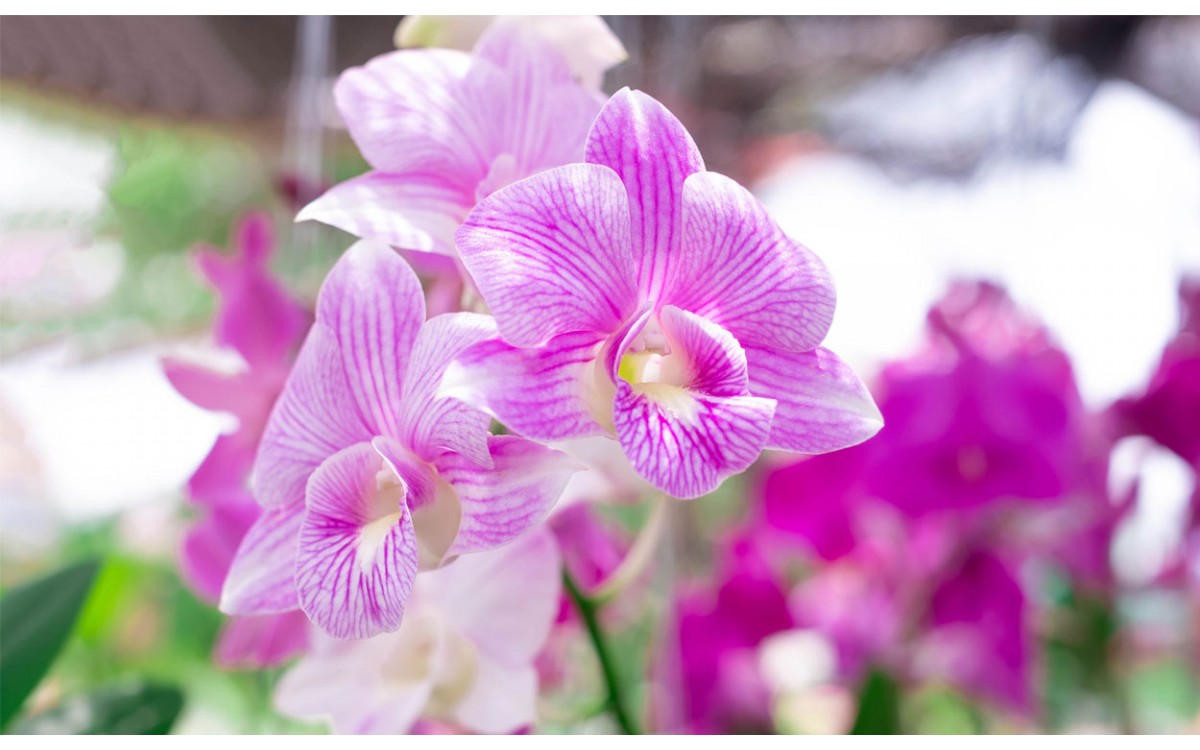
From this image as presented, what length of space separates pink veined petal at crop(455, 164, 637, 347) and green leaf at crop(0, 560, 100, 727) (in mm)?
191

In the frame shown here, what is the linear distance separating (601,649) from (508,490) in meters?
0.11

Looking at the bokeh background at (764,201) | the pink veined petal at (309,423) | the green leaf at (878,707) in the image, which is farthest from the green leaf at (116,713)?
the green leaf at (878,707)

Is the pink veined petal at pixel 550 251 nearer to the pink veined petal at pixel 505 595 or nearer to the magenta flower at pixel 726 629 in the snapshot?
the pink veined petal at pixel 505 595

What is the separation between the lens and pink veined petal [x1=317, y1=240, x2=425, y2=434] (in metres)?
0.20

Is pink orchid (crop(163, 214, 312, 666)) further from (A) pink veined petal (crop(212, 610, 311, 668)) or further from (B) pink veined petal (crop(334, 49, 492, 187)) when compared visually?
(B) pink veined petal (crop(334, 49, 492, 187))

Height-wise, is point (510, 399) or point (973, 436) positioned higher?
point (510, 399)

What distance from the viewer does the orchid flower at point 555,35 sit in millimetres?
258

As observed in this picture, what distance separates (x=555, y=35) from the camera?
26 cm

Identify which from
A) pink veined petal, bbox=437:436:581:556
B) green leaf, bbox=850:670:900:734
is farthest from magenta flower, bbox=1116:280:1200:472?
pink veined petal, bbox=437:436:581:556

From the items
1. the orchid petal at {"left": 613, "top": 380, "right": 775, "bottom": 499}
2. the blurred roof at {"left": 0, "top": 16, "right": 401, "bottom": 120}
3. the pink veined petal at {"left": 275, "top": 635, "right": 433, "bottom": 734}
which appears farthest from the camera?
the blurred roof at {"left": 0, "top": 16, "right": 401, "bottom": 120}

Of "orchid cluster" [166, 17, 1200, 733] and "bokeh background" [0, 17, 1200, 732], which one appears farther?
"bokeh background" [0, 17, 1200, 732]

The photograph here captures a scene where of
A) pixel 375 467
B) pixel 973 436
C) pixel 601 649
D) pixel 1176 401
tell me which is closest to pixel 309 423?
pixel 375 467

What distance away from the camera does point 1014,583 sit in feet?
1.70

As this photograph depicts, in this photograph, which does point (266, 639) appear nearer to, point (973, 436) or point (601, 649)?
point (601, 649)
